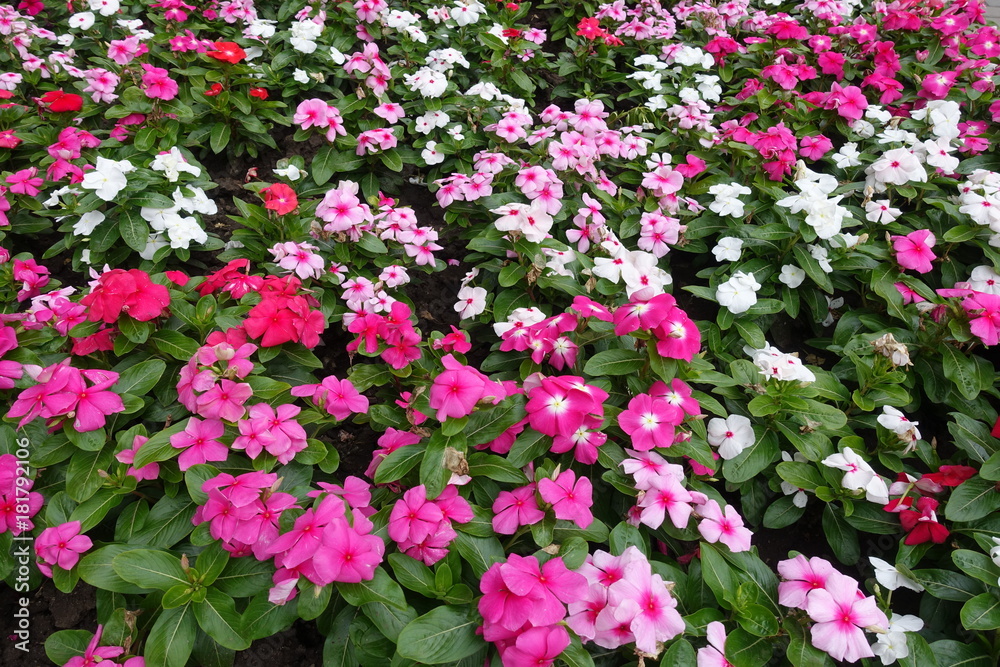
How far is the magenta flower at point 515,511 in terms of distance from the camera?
1641 millimetres

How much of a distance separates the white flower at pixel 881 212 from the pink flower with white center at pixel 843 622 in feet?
6.36

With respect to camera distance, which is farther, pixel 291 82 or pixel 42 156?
pixel 291 82

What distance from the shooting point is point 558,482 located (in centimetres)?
164

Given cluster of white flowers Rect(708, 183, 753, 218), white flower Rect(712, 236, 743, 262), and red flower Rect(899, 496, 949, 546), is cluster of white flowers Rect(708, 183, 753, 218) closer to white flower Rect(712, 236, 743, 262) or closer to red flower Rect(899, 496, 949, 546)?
white flower Rect(712, 236, 743, 262)

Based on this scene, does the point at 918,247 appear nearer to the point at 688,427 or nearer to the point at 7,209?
the point at 688,427

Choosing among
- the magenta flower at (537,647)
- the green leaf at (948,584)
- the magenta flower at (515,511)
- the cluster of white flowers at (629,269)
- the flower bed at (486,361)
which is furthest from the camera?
the cluster of white flowers at (629,269)

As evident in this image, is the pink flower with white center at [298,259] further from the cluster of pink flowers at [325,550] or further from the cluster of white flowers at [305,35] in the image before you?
the cluster of white flowers at [305,35]

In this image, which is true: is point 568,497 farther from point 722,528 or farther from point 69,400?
point 69,400

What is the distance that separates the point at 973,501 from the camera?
190cm

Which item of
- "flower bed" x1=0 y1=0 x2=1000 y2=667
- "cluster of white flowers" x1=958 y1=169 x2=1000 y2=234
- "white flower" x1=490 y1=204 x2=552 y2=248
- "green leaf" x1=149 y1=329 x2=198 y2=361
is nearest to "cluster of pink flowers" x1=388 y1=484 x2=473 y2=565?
"flower bed" x1=0 y1=0 x2=1000 y2=667

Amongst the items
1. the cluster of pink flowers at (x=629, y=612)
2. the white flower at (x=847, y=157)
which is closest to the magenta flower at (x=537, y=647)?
the cluster of pink flowers at (x=629, y=612)

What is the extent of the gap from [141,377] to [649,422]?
164cm

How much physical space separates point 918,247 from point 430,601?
249cm

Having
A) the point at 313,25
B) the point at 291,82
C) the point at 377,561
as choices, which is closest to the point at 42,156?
the point at 291,82
